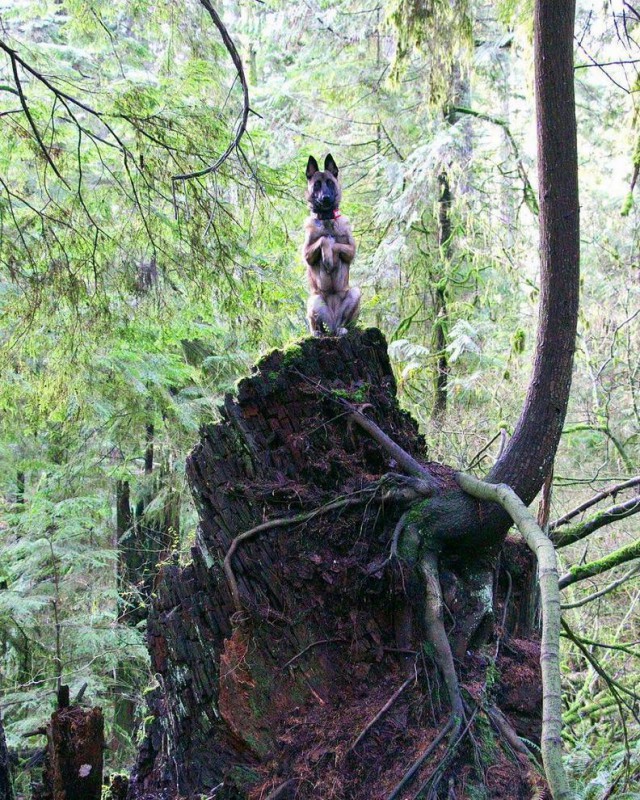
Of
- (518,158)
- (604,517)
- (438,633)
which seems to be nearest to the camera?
(438,633)

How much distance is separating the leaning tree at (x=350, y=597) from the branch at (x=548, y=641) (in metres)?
0.04

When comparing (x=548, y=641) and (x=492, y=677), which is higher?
(x=548, y=641)

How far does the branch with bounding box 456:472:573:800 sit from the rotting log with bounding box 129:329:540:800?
36 centimetres

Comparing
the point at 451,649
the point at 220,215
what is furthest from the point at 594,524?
the point at 220,215

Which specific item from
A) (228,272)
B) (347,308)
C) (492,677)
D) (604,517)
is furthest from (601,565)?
(228,272)

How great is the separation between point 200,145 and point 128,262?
120 cm

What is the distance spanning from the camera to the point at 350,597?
3.58 meters

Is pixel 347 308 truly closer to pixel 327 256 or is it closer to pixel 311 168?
pixel 327 256

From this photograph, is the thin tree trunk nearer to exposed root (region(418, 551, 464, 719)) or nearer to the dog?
the dog

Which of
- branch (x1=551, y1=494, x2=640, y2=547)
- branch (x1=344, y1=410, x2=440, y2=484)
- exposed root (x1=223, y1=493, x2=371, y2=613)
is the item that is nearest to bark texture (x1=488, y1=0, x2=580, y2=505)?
branch (x1=344, y1=410, x2=440, y2=484)

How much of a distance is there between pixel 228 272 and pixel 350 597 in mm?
2980

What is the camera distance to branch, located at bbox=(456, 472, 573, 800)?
2389 millimetres

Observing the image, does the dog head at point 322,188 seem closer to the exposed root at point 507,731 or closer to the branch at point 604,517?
the branch at point 604,517

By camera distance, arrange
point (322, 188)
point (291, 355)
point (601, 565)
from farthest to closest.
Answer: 1. point (322, 188)
2. point (601, 565)
3. point (291, 355)
